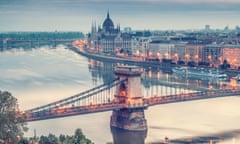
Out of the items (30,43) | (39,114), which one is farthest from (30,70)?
(30,43)

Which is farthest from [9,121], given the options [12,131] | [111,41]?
[111,41]

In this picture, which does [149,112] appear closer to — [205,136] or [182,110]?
[182,110]

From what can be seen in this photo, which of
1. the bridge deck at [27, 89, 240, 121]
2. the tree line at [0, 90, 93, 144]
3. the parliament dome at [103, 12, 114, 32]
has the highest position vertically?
the parliament dome at [103, 12, 114, 32]

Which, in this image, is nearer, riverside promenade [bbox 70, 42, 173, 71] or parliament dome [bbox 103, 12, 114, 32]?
riverside promenade [bbox 70, 42, 173, 71]

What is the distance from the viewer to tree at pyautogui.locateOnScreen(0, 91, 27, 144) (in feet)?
45.4

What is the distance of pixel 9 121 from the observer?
45.8 feet

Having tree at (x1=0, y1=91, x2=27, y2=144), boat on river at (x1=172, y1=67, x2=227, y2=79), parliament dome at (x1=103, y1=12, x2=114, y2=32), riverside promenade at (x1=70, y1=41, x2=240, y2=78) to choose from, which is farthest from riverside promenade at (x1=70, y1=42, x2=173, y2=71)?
tree at (x1=0, y1=91, x2=27, y2=144)

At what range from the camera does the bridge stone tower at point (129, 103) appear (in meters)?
22.7

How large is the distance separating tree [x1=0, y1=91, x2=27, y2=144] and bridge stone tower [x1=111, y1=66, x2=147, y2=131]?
871 cm

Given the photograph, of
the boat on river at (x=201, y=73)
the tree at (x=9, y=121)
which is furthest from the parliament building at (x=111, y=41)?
the tree at (x=9, y=121)

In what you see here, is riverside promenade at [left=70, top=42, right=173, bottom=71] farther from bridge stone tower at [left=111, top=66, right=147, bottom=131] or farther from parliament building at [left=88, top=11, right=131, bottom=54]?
bridge stone tower at [left=111, top=66, right=147, bottom=131]

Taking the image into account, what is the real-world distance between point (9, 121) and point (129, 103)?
9.69 m

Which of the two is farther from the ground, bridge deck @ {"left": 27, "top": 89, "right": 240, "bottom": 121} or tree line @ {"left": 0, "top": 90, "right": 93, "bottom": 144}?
tree line @ {"left": 0, "top": 90, "right": 93, "bottom": 144}

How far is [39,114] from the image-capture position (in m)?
20.7
